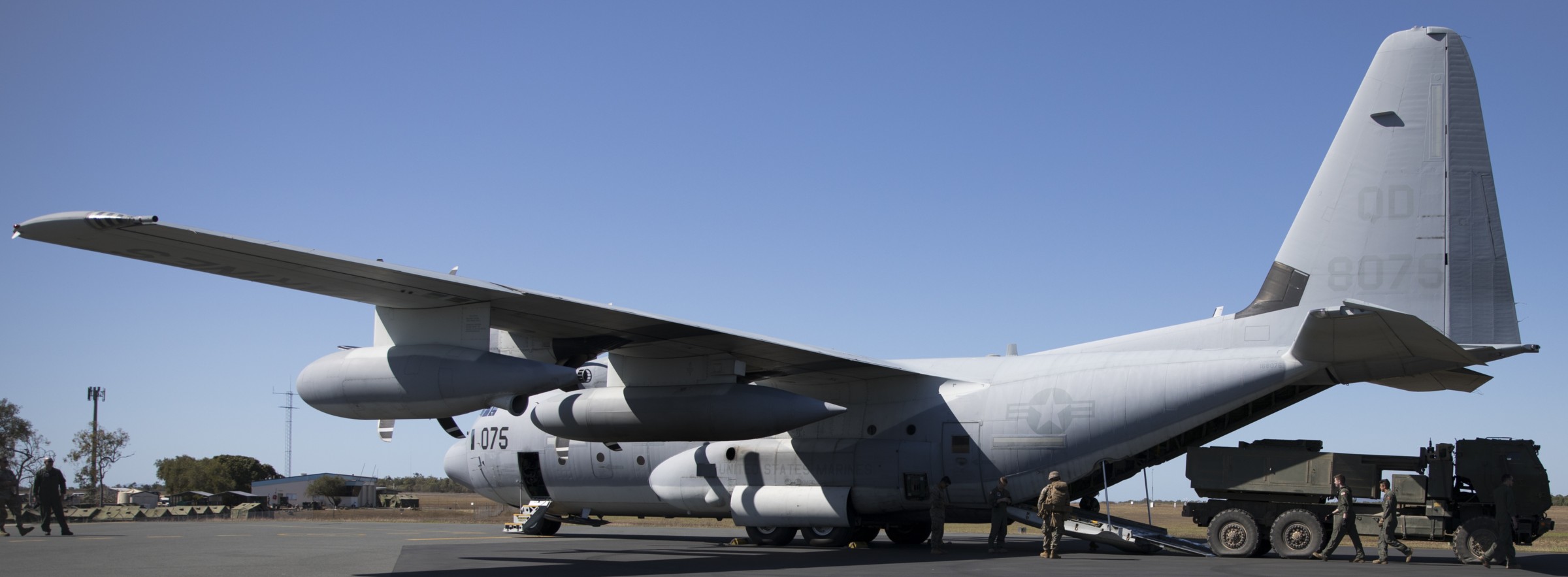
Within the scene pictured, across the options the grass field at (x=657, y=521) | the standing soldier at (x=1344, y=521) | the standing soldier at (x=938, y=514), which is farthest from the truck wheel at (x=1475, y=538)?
the grass field at (x=657, y=521)

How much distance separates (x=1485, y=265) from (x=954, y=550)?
7648 mm

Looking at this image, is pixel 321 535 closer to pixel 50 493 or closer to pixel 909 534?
pixel 50 493

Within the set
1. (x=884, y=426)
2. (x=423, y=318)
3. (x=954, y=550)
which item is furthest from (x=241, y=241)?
(x=954, y=550)

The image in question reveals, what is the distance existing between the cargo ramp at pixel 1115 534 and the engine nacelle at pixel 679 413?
2.99 metres

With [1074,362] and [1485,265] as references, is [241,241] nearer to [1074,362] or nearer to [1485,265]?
[1074,362]

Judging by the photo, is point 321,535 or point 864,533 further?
point 321,535

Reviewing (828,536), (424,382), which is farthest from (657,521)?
(424,382)

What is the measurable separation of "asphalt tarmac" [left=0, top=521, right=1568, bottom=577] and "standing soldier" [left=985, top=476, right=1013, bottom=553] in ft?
0.82

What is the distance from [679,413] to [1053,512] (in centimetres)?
500

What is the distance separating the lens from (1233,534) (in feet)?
47.4

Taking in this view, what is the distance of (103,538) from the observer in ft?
58.3

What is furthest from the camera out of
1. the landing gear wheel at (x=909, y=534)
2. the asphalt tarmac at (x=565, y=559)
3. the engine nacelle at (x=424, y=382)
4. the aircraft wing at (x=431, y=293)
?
the landing gear wheel at (x=909, y=534)

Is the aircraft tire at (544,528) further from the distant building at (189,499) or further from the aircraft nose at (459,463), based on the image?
the distant building at (189,499)

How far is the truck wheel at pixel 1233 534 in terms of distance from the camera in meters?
14.3
